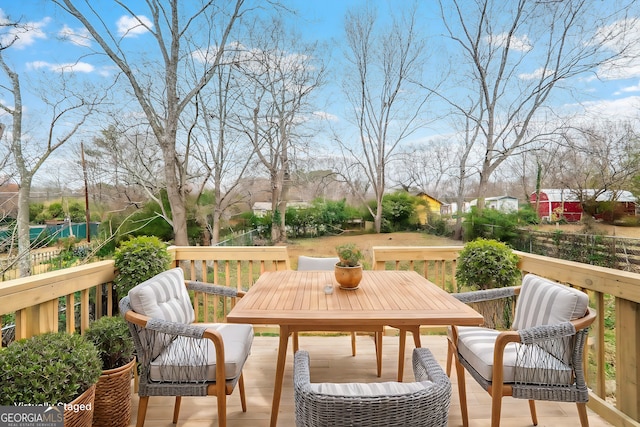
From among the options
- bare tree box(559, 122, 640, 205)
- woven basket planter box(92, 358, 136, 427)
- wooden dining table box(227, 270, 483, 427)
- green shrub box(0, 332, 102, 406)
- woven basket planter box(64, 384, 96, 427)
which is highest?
bare tree box(559, 122, 640, 205)

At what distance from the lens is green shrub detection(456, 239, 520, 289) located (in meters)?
2.61

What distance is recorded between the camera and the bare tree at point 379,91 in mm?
4477

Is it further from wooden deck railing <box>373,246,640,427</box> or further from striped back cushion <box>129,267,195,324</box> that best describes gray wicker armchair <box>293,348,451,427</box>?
wooden deck railing <box>373,246,640,427</box>

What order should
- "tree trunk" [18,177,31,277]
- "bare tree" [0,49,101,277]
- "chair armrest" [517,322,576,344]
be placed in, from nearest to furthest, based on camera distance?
"chair armrest" [517,322,576,344] → "tree trunk" [18,177,31,277] → "bare tree" [0,49,101,277]

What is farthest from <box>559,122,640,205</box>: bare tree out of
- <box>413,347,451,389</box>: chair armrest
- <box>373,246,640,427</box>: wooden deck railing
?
<box>413,347,451,389</box>: chair armrest


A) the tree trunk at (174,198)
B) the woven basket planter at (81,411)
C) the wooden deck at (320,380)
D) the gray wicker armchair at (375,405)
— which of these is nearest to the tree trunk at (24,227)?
the tree trunk at (174,198)

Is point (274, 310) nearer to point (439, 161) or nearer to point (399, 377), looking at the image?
point (399, 377)

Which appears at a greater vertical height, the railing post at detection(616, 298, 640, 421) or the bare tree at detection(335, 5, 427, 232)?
the bare tree at detection(335, 5, 427, 232)

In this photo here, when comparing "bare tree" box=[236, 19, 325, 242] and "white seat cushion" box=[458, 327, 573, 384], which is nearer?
"white seat cushion" box=[458, 327, 573, 384]

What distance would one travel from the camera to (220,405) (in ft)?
4.72

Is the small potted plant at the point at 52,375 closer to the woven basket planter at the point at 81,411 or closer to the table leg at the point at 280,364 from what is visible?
the woven basket planter at the point at 81,411

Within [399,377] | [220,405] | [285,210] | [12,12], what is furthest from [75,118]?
[399,377]

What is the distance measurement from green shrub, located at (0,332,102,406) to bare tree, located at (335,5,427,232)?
354cm

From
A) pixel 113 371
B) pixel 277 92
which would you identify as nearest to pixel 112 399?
pixel 113 371
